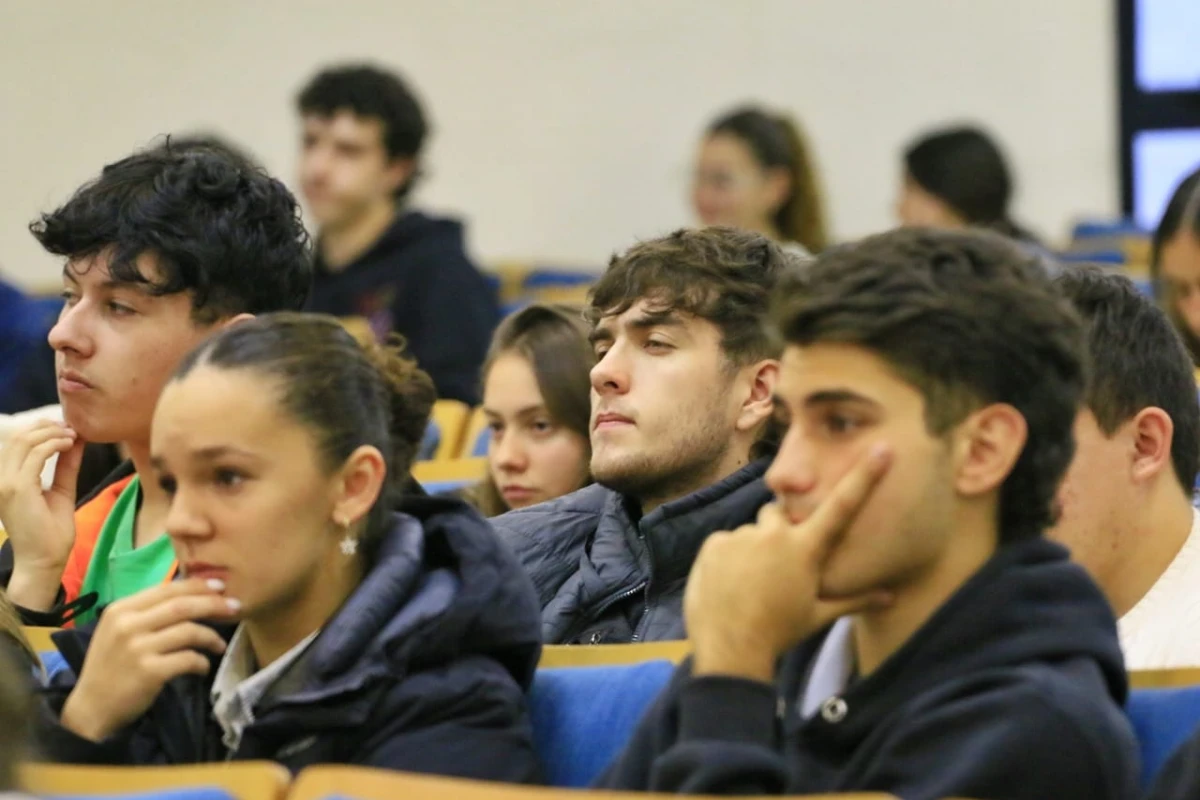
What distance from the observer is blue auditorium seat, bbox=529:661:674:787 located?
1892mm

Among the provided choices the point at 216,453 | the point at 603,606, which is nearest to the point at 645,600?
the point at 603,606

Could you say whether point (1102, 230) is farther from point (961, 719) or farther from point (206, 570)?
point (961, 719)

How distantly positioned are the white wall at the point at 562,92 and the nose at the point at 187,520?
570 cm

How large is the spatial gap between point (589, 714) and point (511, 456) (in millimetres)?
1180

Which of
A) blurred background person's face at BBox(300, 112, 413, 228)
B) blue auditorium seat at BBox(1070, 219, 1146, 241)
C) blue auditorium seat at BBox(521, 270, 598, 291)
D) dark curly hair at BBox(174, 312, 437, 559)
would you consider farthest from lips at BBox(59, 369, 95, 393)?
blue auditorium seat at BBox(1070, 219, 1146, 241)

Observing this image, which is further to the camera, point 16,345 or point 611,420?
point 16,345

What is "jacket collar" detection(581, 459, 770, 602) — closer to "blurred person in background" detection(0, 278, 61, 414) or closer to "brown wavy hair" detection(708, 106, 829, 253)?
"blurred person in background" detection(0, 278, 61, 414)

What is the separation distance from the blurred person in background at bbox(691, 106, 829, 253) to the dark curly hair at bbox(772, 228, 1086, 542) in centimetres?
417

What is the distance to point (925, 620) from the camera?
63.5 inches

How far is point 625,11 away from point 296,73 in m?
1.38

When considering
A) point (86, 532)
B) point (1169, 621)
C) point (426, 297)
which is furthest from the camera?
point (426, 297)

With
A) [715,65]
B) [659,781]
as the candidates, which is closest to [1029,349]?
[659,781]

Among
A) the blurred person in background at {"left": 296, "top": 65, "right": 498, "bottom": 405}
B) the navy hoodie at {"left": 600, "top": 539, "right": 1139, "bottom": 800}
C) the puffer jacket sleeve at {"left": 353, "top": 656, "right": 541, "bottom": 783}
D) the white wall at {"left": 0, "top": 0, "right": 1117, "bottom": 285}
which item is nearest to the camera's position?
the navy hoodie at {"left": 600, "top": 539, "right": 1139, "bottom": 800}

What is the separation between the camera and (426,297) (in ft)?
16.7
